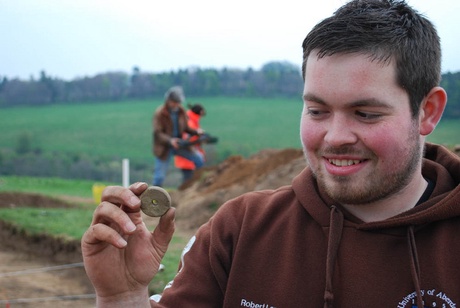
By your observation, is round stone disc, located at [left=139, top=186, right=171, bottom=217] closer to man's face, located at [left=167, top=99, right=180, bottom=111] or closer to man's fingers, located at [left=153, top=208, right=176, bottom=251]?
man's fingers, located at [left=153, top=208, right=176, bottom=251]

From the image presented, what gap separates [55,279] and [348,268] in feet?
18.2

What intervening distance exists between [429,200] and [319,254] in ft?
1.21

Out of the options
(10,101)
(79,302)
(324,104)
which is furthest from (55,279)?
(10,101)

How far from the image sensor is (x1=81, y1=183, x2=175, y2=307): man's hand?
73.2 inches

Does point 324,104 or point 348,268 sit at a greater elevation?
point 324,104

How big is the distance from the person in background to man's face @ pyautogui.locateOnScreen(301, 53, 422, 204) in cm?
961

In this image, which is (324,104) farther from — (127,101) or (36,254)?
(127,101)

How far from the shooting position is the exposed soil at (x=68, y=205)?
256 inches

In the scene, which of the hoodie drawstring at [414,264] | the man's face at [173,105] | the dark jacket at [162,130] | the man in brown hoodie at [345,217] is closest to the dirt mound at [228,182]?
the dark jacket at [162,130]

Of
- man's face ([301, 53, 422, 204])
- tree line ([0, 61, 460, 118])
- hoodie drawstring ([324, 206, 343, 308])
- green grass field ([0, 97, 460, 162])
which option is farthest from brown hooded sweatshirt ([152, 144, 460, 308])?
tree line ([0, 61, 460, 118])

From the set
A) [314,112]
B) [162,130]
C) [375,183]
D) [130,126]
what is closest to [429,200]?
[375,183]

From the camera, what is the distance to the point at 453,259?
180 cm

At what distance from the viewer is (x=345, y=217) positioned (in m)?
1.99

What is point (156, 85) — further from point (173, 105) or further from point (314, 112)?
point (314, 112)
